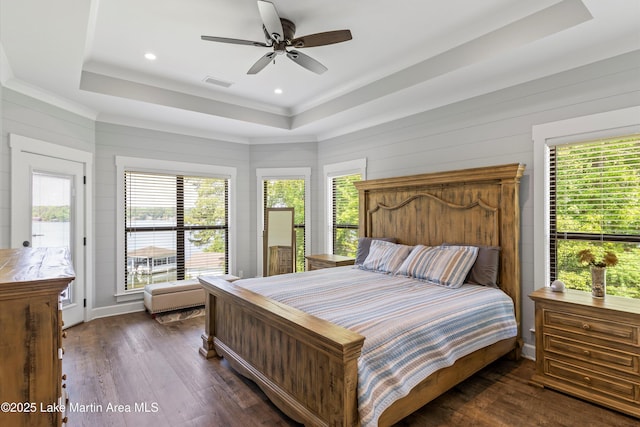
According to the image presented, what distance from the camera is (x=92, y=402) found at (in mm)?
2508

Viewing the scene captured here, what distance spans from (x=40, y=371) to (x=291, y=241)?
4.41 meters

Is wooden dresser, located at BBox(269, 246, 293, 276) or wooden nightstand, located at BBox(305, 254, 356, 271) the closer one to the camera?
wooden nightstand, located at BBox(305, 254, 356, 271)

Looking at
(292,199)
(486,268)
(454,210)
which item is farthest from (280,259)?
(486,268)

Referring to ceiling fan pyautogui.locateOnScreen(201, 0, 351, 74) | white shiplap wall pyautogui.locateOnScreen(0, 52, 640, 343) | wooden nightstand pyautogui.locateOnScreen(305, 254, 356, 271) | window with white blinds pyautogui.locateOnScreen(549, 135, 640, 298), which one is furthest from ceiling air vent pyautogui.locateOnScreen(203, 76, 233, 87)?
window with white blinds pyautogui.locateOnScreen(549, 135, 640, 298)

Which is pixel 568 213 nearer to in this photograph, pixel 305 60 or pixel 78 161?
pixel 305 60

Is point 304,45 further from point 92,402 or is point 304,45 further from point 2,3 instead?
point 92,402

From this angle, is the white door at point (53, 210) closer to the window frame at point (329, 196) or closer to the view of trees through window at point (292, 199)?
the view of trees through window at point (292, 199)

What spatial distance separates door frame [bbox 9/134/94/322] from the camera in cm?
347

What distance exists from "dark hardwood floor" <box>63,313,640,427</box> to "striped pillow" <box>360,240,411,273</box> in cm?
130

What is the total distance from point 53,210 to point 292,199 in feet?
11.0

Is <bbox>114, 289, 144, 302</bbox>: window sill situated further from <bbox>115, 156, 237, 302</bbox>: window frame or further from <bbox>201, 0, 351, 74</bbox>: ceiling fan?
<bbox>201, 0, 351, 74</bbox>: ceiling fan

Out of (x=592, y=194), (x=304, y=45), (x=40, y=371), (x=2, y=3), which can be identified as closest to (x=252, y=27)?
(x=304, y=45)

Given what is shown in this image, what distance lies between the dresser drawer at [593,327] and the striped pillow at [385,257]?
145 cm

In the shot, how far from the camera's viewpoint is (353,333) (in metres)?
1.89
